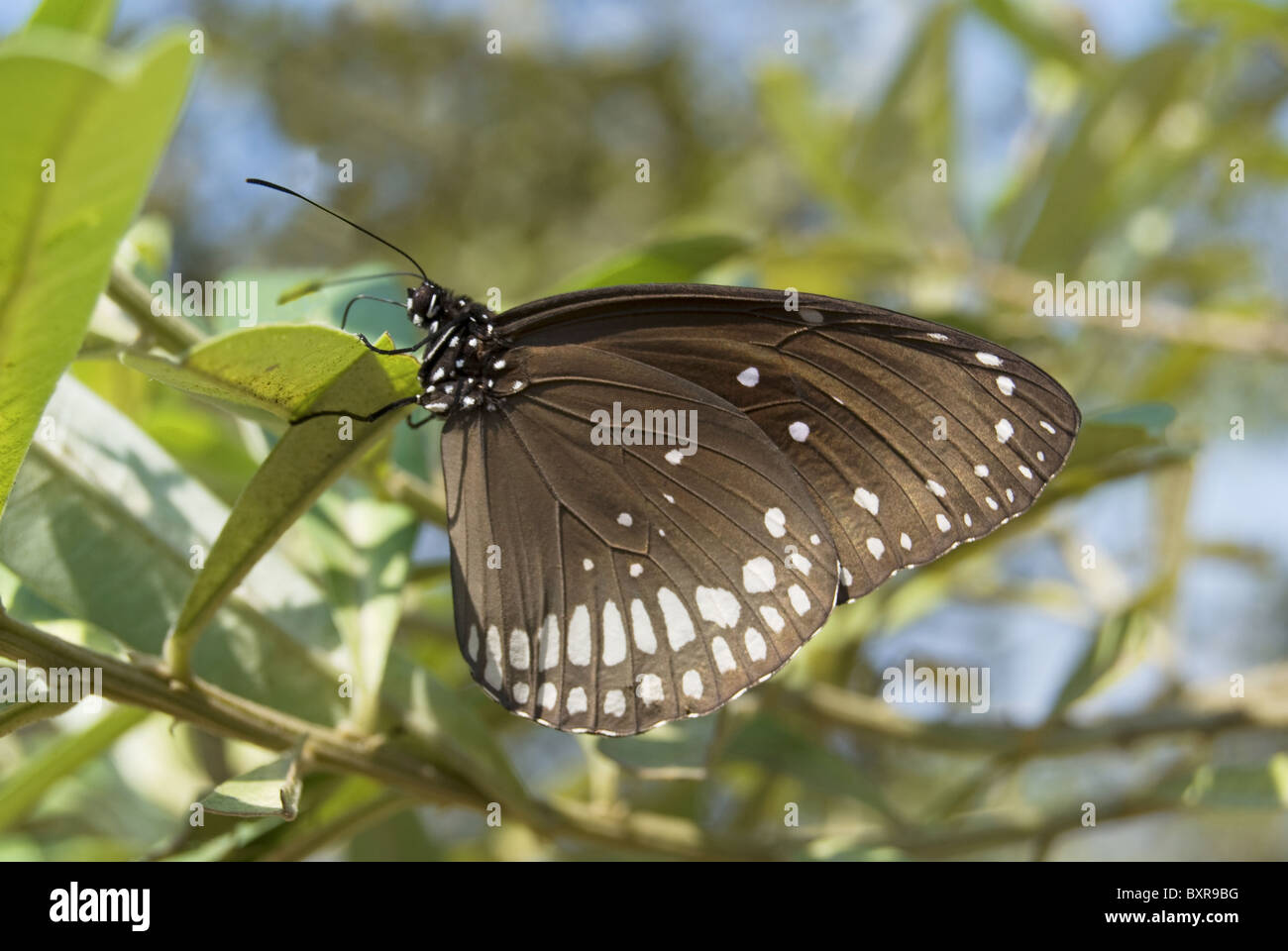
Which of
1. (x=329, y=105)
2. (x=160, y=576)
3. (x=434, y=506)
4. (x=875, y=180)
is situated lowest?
(x=160, y=576)

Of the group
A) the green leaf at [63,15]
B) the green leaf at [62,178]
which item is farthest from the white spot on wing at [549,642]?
the green leaf at [63,15]

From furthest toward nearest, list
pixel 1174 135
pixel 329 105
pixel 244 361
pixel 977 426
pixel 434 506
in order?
pixel 329 105, pixel 1174 135, pixel 434 506, pixel 977 426, pixel 244 361

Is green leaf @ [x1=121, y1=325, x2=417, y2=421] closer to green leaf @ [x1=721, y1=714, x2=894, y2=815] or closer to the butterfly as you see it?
the butterfly

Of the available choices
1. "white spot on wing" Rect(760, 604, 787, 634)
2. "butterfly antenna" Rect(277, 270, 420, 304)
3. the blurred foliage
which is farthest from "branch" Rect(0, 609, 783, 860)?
"butterfly antenna" Rect(277, 270, 420, 304)

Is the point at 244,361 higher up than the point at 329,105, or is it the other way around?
the point at 329,105

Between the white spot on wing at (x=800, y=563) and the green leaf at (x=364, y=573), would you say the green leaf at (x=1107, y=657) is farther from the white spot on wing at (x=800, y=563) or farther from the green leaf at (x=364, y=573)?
the green leaf at (x=364, y=573)
